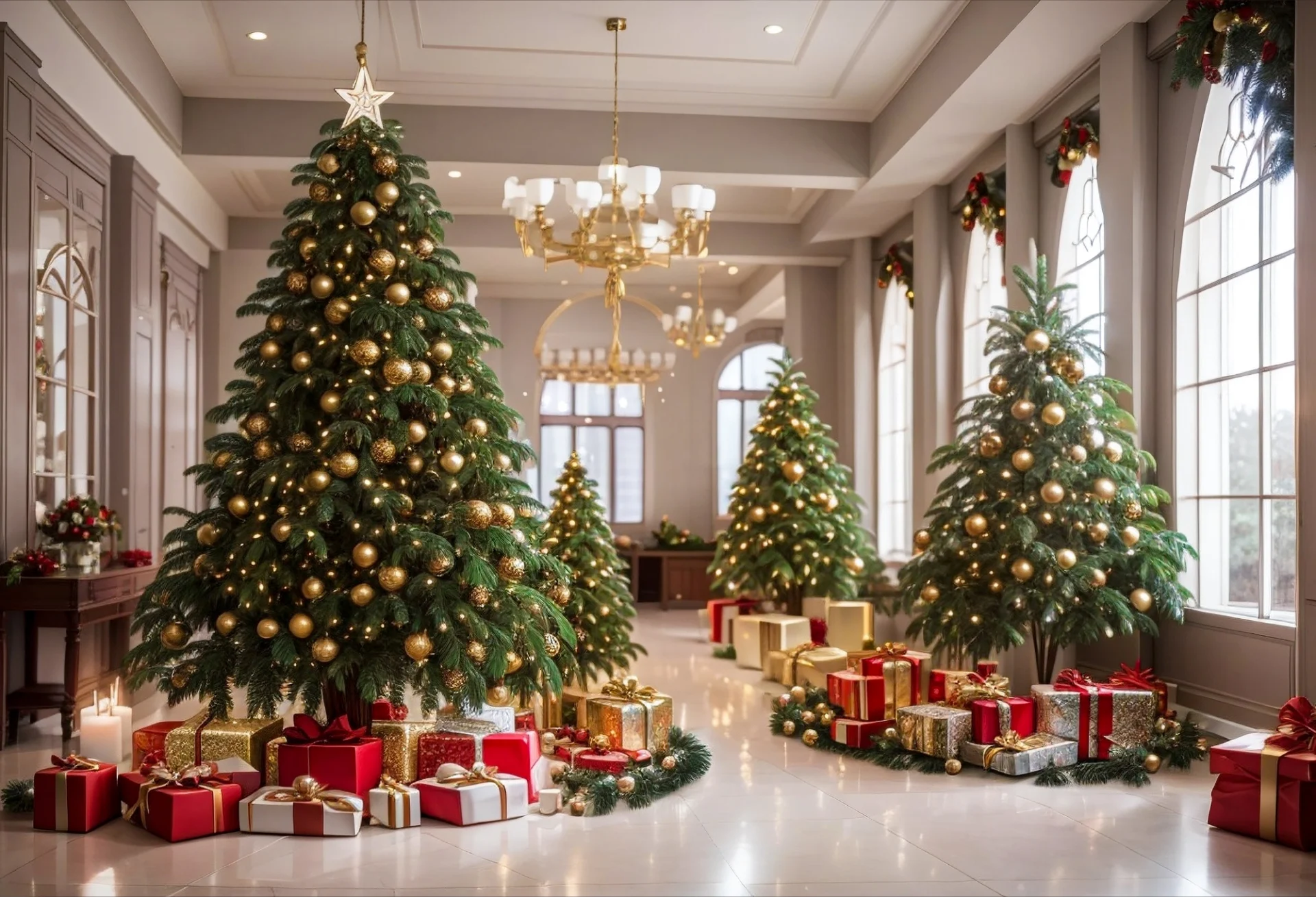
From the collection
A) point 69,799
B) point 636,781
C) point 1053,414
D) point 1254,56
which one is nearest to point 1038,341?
point 1053,414

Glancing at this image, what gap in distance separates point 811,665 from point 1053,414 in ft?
7.55

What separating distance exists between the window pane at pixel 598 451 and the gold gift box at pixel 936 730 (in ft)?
34.1

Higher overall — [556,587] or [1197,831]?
[556,587]

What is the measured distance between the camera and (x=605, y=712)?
16.8ft

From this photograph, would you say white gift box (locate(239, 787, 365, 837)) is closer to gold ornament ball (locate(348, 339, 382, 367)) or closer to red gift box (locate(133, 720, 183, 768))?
red gift box (locate(133, 720, 183, 768))

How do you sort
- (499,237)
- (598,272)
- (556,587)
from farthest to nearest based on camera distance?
(598,272) < (499,237) < (556,587)

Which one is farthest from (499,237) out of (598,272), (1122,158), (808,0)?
(1122,158)

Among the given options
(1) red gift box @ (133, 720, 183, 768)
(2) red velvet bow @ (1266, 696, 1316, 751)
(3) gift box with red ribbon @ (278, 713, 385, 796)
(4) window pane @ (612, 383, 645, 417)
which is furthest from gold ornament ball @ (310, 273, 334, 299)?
(4) window pane @ (612, 383, 645, 417)

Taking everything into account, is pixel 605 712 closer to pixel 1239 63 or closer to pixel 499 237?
pixel 1239 63

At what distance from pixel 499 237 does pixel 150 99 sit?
4.41 meters

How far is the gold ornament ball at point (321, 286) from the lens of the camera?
4762 mm

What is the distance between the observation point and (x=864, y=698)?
5750 mm

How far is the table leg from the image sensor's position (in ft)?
19.3

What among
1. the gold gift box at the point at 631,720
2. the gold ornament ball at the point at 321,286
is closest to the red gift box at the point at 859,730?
the gold gift box at the point at 631,720
